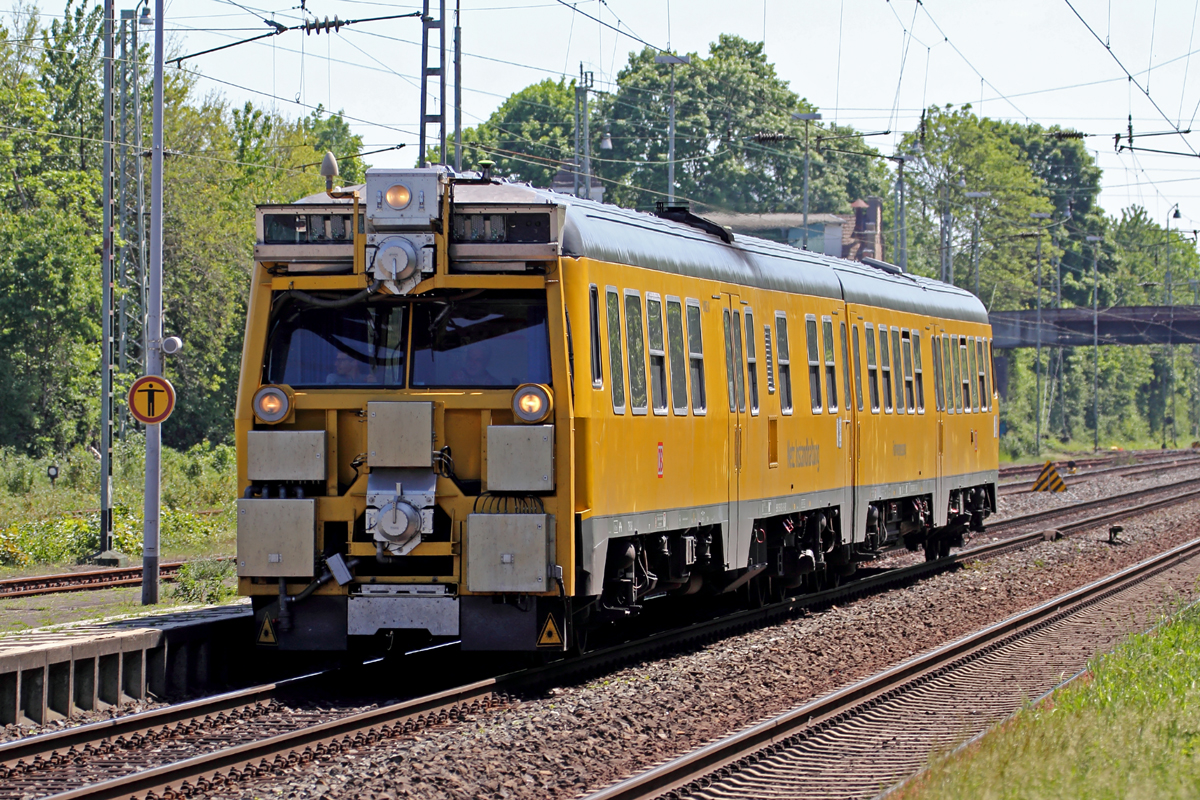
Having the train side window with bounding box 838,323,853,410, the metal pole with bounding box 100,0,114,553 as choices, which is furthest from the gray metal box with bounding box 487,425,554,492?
the metal pole with bounding box 100,0,114,553

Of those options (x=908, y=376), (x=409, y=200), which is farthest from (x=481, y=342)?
(x=908, y=376)

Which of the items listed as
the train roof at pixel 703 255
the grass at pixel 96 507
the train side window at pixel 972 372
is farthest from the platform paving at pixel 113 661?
the train side window at pixel 972 372

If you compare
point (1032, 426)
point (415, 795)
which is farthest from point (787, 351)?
point (1032, 426)

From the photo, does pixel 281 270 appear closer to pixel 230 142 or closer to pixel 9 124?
pixel 9 124

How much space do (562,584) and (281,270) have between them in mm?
3090

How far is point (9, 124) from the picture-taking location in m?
38.8

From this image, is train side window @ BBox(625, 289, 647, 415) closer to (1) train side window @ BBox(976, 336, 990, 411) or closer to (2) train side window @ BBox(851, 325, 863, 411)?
(2) train side window @ BBox(851, 325, 863, 411)

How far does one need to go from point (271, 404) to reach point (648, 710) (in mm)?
3448

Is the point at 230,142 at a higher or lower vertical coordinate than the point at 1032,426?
higher

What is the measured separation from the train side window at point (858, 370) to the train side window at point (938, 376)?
314 cm

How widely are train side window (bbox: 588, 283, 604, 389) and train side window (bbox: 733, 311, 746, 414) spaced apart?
9.42 feet

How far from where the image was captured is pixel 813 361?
16.3 metres

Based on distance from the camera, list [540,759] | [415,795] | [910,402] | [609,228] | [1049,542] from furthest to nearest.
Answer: [1049,542]
[910,402]
[609,228]
[540,759]
[415,795]

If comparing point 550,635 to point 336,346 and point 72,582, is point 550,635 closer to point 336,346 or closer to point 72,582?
point 336,346
